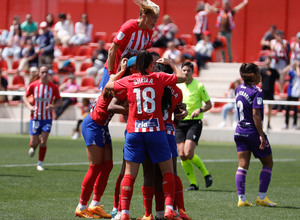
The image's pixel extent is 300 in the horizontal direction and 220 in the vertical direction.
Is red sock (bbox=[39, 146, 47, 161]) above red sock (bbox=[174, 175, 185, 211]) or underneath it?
underneath

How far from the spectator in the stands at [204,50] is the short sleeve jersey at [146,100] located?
58.1 feet

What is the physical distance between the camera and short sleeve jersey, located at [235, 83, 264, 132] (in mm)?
9281

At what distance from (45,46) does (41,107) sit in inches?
497

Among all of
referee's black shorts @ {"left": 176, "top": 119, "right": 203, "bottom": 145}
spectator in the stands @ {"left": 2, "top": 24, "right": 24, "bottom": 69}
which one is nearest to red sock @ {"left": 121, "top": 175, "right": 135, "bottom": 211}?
referee's black shorts @ {"left": 176, "top": 119, "right": 203, "bottom": 145}

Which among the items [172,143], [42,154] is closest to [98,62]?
[42,154]

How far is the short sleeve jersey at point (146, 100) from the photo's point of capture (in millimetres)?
7289

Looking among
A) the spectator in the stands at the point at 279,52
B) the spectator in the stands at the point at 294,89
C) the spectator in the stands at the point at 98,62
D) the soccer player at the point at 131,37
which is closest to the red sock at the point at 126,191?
the soccer player at the point at 131,37

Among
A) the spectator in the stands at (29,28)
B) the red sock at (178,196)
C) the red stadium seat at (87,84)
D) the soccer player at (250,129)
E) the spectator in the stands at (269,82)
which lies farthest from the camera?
the spectator in the stands at (29,28)

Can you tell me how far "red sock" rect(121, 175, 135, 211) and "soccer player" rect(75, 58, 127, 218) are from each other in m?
0.81

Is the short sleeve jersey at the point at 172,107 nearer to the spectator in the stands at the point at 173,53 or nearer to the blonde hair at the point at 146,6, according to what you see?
the blonde hair at the point at 146,6

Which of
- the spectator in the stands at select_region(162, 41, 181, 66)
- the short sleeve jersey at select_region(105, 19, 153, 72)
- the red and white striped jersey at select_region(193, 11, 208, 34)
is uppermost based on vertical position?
the red and white striped jersey at select_region(193, 11, 208, 34)

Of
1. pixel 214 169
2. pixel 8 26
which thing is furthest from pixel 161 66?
pixel 8 26

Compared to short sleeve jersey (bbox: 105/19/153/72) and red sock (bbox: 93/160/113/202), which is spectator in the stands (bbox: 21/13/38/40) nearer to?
short sleeve jersey (bbox: 105/19/153/72)

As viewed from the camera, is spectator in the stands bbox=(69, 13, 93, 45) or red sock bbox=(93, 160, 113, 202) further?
spectator in the stands bbox=(69, 13, 93, 45)
